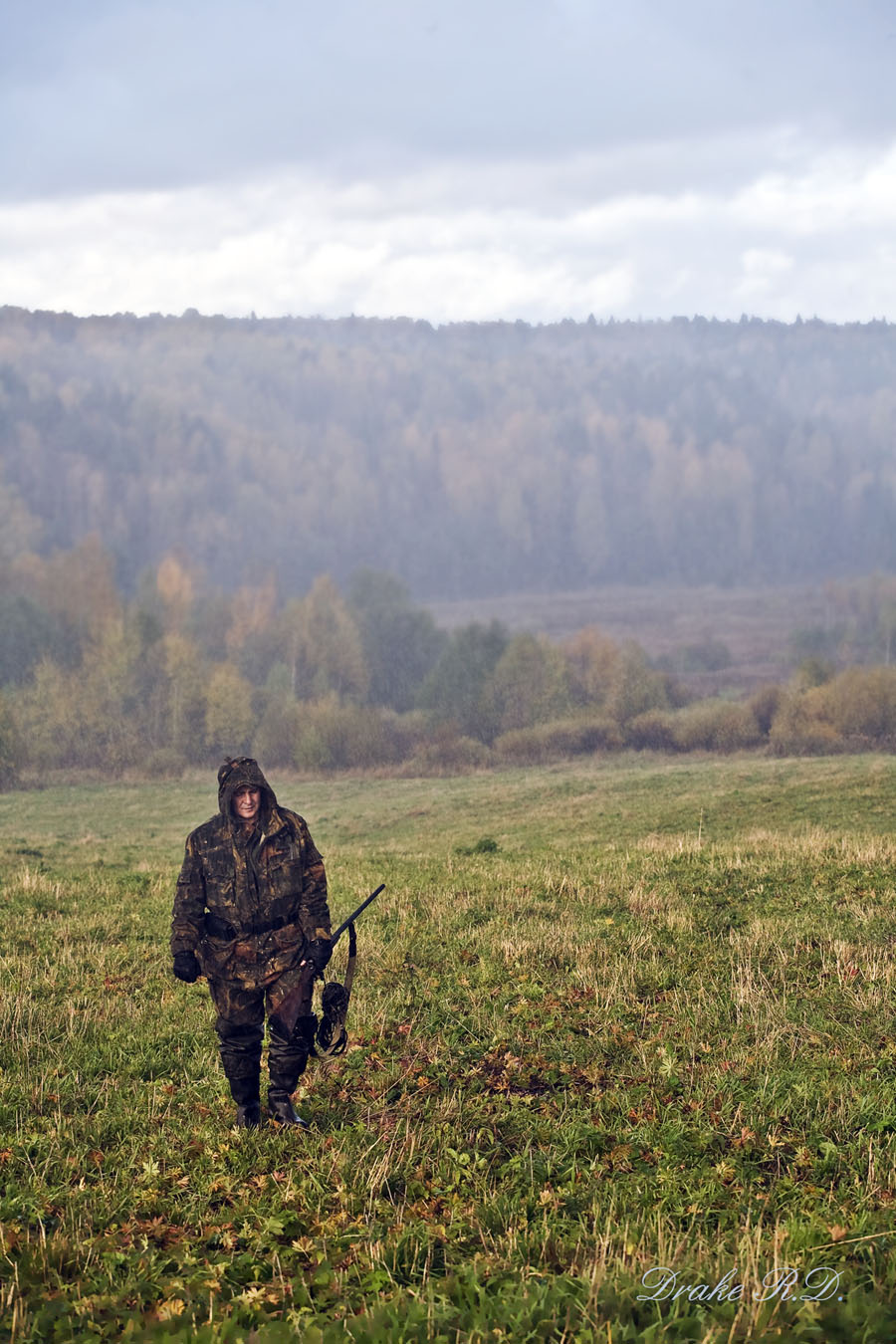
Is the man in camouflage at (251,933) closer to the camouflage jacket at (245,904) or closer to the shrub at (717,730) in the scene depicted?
the camouflage jacket at (245,904)

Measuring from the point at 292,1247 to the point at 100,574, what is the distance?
145 meters

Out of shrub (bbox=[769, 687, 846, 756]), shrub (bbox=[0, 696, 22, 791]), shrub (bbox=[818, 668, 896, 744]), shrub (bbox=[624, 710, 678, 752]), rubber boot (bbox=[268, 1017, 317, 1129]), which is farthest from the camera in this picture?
shrub (bbox=[818, 668, 896, 744])

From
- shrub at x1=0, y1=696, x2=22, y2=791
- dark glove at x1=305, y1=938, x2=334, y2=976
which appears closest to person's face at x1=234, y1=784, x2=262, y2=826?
dark glove at x1=305, y1=938, x2=334, y2=976

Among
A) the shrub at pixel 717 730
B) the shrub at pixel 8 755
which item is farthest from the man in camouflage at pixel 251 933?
the shrub at pixel 717 730

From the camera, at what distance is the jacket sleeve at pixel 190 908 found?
26.9ft

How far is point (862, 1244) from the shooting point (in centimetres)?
582

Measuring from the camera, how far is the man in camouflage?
Result: 814cm

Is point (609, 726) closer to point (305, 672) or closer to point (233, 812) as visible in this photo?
point (305, 672)

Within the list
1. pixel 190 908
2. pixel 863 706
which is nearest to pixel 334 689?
pixel 863 706

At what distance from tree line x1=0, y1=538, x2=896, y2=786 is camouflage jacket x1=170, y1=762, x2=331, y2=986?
77082 millimetres

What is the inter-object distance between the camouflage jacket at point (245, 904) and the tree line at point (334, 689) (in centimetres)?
7708

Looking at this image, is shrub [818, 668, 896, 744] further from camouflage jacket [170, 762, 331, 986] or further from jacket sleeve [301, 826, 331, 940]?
camouflage jacket [170, 762, 331, 986]

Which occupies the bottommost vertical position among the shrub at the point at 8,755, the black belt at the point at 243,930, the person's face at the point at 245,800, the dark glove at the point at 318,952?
the shrub at the point at 8,755

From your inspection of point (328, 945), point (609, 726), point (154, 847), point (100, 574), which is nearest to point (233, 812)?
point (328, 945)
